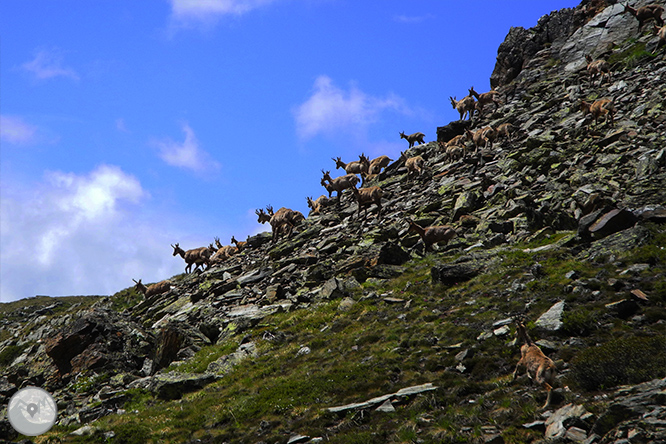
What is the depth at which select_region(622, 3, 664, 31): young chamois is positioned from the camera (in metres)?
47.1

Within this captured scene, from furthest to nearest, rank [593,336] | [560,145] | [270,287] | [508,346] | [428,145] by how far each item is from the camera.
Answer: [428,145]
[560,145]
[270,287]
[508,346]
[593,336]

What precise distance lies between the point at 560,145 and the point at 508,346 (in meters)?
24.0

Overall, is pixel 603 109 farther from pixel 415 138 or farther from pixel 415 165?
pixel 415 138

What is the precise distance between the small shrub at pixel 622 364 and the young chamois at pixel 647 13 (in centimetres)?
4849

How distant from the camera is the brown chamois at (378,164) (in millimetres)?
50188

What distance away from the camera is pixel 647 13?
1887 inches

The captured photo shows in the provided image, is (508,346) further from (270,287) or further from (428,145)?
(428,145)

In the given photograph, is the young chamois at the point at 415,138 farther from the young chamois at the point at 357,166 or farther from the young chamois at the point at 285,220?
the young chamois at the point at 285,220

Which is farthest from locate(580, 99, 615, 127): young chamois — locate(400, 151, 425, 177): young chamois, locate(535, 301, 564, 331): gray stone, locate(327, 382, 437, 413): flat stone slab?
locate(327, 382, 437, 413): flat stone slab

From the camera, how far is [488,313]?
17297 mm

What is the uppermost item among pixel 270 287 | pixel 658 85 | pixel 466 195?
pixel 658 85

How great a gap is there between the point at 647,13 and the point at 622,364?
170 ft

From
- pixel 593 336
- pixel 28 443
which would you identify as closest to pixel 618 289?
pixel 593 336

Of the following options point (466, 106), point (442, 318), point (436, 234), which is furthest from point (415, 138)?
point (442, 318)
